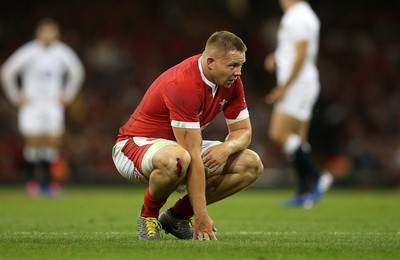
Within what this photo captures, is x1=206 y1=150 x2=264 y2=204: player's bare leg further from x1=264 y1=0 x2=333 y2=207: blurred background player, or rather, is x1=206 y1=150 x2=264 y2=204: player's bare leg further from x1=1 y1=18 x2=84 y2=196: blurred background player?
x1=1 y1=18 x2=84 y2=196: blurred background player

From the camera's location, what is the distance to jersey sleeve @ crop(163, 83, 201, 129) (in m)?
6.47

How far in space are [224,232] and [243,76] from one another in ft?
45.4

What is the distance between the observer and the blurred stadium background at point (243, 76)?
18.6m

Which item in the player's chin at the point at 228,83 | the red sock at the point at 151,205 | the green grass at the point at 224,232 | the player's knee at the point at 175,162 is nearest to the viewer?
the green grass at the point at 224,232

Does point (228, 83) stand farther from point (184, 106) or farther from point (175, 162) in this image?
point (175, 162)

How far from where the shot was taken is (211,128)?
19.2m

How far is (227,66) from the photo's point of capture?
256 inches

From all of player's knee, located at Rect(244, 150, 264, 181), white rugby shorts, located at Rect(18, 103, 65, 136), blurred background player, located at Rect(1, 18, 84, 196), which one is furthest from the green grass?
white rugby shorts, located at Rect(18, 103, 65, 136)

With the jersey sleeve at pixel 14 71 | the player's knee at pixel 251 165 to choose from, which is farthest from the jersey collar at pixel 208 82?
the jersey sleeve at pixel 14 71

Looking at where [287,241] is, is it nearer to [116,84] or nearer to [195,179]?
[195,179]

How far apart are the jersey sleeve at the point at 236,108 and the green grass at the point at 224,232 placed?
959 millimetres

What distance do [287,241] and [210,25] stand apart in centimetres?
1563

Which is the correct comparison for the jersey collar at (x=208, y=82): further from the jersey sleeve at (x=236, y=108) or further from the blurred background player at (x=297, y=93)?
the blurred background player at (x=297, y=93)

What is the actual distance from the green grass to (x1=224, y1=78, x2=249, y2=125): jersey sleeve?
0.96 metres
